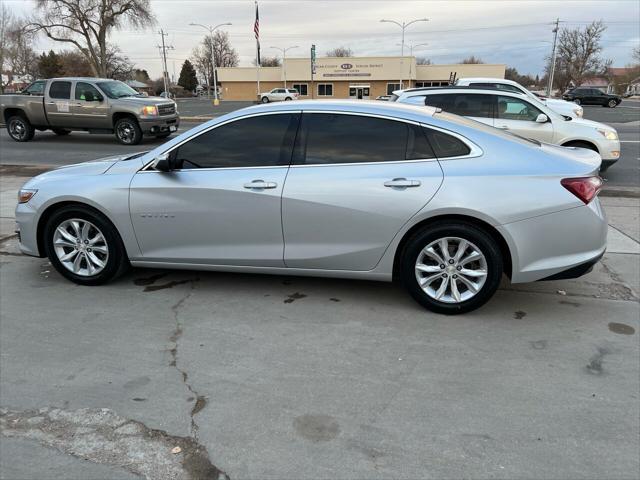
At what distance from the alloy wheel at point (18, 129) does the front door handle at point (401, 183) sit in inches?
661

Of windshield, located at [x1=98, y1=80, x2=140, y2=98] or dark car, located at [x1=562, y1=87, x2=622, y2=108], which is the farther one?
dark car, located at [x1=562, y1=87, x2=622, y2=108]

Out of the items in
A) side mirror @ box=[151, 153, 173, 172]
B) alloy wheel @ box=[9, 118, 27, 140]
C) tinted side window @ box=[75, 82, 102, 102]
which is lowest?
alloy wheel @ box=[9, 118, 27, 140]

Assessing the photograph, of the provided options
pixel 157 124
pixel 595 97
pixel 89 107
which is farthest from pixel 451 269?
pixel 595 97

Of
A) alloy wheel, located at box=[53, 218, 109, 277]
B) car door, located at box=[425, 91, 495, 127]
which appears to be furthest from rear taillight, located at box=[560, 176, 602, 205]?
car door, located at box=[425, 91, 495, 127]

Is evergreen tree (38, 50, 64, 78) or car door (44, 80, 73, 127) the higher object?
evergreen tree (38, 50, 64, 78)

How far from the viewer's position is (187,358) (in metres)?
3.50

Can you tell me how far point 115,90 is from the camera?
1627 centimetres

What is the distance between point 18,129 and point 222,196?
16.1 meters

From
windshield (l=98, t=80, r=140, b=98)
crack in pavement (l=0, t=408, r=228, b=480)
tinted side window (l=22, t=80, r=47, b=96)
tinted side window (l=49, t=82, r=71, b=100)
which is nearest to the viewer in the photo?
crack in pavement (l=0, t=408, r=228, b=480)

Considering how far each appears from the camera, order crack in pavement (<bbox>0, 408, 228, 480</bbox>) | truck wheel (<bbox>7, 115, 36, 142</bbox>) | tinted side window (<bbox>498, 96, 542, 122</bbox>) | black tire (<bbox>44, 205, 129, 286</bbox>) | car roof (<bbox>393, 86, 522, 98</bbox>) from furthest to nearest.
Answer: truck wheel (<bbox>7, 115, 36, 142</bbox>)
car roof (<bbox>393, 86, 522, 98</bbox>)
tinted side window (<bbox>498, 96, 542, 122</bbox>)
black tire (<bbox>44, 205, 129, 286</bbox>)
crack in pavement (<bbox>0, 408, 228, 480</bbox>)

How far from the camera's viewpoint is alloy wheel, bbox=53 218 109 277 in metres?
4.64

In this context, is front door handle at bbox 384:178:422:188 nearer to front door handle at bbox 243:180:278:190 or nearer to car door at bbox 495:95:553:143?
front door handle at bbox 243:180:278:190

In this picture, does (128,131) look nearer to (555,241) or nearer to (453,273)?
(453,273)

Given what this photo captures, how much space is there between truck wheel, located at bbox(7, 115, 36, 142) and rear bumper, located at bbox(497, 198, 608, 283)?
17397 mm
